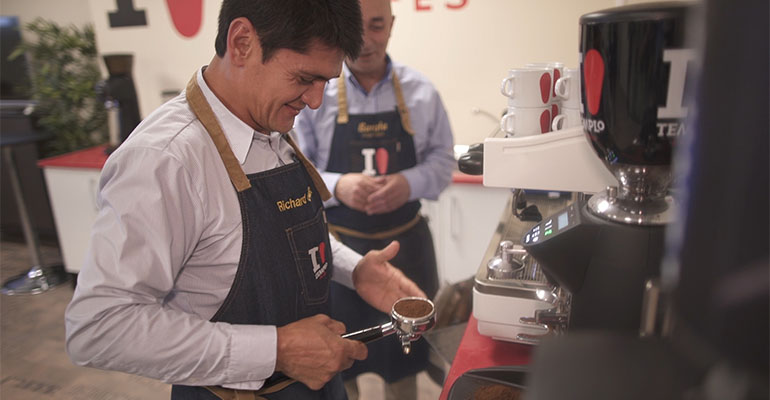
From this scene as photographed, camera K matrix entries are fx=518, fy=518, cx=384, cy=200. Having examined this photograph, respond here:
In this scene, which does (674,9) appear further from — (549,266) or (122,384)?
(122,384)

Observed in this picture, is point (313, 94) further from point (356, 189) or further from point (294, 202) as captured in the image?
point (356, 189)

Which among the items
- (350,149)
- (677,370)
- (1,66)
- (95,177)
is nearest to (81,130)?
(95,177)

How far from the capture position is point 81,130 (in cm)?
383

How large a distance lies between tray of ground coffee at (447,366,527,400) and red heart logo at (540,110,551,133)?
0.44 metres

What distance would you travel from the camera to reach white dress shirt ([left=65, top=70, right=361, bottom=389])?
0.81 metres

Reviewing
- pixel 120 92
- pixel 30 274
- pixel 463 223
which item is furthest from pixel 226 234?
pixel 30 274

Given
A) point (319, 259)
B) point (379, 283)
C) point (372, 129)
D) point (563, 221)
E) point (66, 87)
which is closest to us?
point (563, 221)

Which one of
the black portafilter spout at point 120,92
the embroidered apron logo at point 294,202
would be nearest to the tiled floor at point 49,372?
the black portafilter spout at point 120,92

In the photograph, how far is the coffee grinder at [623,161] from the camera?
59 cm

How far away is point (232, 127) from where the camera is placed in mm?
984

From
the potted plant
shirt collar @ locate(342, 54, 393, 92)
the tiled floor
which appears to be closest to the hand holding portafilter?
shirt collar @ locate(342, 54, 393, 92)

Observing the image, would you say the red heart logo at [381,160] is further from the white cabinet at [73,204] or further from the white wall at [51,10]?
the white wall at [51,10]

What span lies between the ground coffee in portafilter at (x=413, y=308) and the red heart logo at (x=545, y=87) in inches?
18.4

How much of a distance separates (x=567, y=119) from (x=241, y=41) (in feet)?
2.03
